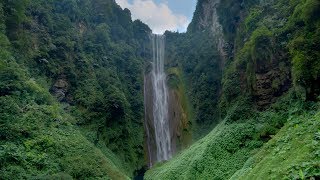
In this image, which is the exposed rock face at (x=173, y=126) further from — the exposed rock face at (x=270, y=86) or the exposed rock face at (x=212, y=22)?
the exposed rock face at (x=270, y=86)

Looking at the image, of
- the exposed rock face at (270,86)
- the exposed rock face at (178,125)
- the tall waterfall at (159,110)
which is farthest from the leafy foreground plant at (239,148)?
the exposed rock face at (178,125)

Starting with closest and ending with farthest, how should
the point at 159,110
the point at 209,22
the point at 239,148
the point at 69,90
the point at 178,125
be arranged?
1. the point at 239,148
2. the point at 69,90
3. the point at 178,125
4. the point at 159,110
5. the point at 209,22

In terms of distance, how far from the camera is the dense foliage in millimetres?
18172

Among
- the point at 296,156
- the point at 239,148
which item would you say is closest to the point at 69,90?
the point at 239,148

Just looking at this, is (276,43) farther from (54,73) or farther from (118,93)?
(54,73)

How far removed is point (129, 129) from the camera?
119ft

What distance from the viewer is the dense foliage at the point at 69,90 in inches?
715

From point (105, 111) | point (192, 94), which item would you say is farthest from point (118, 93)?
point (192, 94)

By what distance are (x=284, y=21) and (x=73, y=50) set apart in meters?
23.3

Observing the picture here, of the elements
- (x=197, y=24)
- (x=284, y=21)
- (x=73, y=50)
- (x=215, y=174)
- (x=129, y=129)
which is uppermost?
(x=197, y=24)

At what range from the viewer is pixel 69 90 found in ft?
107

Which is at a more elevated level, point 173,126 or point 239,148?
point 173,126

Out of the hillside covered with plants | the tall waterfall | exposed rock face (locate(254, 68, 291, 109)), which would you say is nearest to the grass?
the hillside covered with plants

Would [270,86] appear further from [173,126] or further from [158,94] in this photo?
[158,94]
